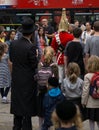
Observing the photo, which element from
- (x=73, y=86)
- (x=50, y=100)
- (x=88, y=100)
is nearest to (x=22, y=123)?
(x=50, y=100)

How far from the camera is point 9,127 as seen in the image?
779cm

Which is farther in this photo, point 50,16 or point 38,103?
point 50,16

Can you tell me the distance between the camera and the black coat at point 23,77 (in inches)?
263

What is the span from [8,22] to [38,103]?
13.9 metres

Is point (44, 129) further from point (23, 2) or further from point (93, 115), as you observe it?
point (23, 2)

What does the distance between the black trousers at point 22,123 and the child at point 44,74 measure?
251mm

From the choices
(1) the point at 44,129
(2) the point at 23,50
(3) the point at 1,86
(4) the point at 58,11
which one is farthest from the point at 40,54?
(4) the point at 58,11

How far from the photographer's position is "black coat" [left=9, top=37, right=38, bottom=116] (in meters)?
6.67

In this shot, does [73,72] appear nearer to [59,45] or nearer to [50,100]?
[50,100]

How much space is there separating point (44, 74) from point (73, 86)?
0.48 metres

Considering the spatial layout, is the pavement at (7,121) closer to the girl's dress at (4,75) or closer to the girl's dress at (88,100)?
the girl's dress at (4,75)

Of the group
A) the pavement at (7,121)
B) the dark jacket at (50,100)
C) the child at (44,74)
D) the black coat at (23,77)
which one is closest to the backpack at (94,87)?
the dark jacket at (50,100)

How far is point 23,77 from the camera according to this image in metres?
6.70

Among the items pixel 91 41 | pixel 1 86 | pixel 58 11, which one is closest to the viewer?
pixel 91 41
